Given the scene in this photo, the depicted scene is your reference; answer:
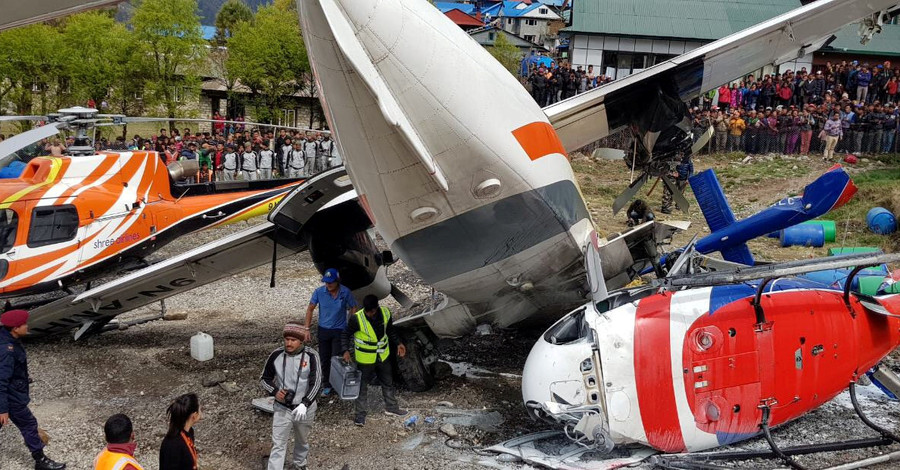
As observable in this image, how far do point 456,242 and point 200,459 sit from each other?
3.54 meters

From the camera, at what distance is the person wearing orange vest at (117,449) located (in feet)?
16.3

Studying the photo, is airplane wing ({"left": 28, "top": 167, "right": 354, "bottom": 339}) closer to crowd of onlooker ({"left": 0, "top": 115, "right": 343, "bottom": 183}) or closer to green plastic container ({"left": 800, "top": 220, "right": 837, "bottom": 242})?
crowd of onlooker ({"left": 0, "top": 115, "right": 343, "bottom": 183})

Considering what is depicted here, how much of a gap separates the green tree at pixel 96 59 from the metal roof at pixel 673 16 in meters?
17.8

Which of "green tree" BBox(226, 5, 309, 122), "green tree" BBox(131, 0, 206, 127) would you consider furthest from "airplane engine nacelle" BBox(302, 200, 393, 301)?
"green tree" BBox(226, 5, 309, 122)

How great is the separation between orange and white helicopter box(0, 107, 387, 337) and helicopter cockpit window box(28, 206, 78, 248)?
0.01 meters

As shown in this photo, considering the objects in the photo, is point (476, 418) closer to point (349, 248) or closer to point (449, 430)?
point (449, 430)

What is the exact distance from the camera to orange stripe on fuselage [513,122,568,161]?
24.2ft

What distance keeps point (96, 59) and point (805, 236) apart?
24557mm

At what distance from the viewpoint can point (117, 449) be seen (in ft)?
16.5

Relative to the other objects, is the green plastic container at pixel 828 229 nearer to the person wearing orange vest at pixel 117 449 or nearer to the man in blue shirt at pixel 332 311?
the man in blue shirt at pixel 332 311

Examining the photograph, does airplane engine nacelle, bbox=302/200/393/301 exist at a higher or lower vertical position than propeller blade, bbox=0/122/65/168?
lower

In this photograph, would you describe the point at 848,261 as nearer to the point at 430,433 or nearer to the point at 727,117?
the point at 430,433

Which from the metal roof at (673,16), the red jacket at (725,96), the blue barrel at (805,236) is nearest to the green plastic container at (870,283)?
the blue barrel at (805,236)

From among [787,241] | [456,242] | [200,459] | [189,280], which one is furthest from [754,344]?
[787,241]
